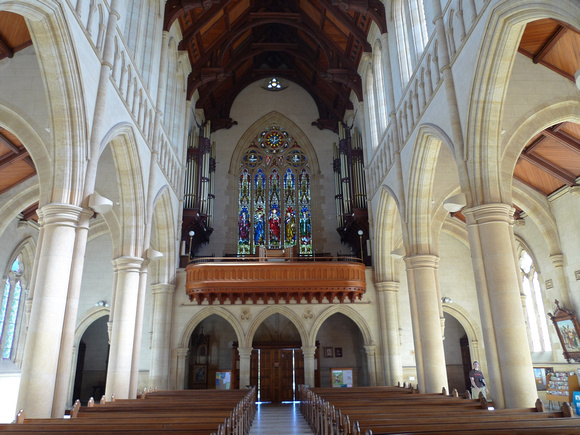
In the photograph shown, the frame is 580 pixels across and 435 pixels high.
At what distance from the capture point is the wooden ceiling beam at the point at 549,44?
8633 millimetres

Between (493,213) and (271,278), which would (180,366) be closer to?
(271,278)

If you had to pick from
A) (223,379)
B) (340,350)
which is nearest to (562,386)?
(340,350)

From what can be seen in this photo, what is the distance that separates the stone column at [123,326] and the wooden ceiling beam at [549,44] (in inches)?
413

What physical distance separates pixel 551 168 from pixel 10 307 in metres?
18.5

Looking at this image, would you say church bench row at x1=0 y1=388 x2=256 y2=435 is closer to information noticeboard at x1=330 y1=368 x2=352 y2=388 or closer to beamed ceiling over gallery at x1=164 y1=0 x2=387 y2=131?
information noticeboard at x1=330 y1=368 x2=352 y2=388

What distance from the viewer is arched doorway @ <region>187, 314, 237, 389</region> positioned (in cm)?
1784

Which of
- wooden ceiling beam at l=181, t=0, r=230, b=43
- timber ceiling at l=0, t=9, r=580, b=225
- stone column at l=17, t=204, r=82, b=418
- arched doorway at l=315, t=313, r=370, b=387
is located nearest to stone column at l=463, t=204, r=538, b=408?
timber ceiling at l=0, t=9, r=580, b=225

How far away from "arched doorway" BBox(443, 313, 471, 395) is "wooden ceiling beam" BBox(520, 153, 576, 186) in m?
8.38

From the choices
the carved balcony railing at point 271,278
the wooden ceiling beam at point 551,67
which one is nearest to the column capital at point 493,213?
the wooden ceiling beam at point 551,67

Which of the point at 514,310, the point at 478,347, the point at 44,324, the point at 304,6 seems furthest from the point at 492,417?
the point at 304,6

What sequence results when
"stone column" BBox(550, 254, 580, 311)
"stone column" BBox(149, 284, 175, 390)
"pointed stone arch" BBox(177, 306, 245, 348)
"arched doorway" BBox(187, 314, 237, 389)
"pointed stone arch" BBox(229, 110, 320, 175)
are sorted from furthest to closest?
"pointed stone arch" BBox(229, 110, 320, 175) → "arched doorway" BBox(187, 314, 237, 389) → "pointed stone arch" BBox(177, 306, 245, 348) → "stone column" BBox(149, 284, 175, 390) → "stone column" BBox(550, 254, 580, 311)

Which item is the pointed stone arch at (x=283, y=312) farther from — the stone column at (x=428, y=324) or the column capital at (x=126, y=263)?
the column capital at (x=126, y=263)

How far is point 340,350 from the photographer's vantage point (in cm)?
1844

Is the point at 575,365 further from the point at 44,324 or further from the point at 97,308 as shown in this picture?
the point at 97,308
